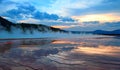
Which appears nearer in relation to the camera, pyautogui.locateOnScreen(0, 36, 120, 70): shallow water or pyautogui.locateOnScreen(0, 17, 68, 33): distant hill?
pyautogui.locateOnScreen(0, 36, 120, 70): shallow water

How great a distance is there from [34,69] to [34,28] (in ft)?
444

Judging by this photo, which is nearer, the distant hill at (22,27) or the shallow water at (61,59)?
the shallow water at (61,59)

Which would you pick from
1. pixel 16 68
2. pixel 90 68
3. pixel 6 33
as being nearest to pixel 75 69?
pixel 90 68

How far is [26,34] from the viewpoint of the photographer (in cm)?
13425

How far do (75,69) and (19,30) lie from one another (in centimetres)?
11870

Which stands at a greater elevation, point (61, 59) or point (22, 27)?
point (22, 27)

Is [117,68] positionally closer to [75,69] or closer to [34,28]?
[75,69]

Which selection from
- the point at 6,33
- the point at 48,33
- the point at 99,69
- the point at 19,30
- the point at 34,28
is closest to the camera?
the point at 99,69

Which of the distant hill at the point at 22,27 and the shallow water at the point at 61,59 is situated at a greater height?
the distant hill at the point at 22,27

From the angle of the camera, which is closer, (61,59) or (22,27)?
(61,59)

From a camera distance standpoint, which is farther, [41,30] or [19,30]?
[41,30]

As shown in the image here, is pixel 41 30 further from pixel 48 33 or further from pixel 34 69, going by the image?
pixel 34 69

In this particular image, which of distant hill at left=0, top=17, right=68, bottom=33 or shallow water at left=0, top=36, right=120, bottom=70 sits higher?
distant hill at left=0, top=17, right=68, bottom=33

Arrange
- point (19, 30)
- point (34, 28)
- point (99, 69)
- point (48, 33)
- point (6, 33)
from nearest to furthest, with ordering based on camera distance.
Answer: point (99, 69) → point (6, 33) → point (19, 30) → point (34, 28) → point (48, 33)
